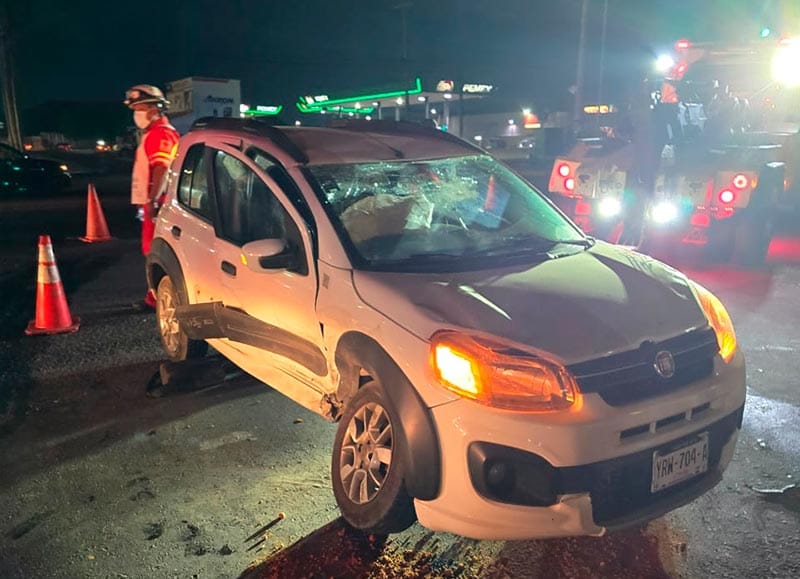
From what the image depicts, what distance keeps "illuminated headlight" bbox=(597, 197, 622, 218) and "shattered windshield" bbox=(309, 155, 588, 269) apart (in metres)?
4.35

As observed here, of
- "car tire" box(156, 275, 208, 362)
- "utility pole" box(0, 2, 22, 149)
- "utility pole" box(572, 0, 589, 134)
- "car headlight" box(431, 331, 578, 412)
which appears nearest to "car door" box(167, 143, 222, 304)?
"car tire" box(156, 275, 208, 362)

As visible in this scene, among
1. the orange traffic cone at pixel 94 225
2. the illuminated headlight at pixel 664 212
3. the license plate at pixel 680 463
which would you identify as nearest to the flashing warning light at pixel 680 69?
the illuminated headlight at pixel 664 212

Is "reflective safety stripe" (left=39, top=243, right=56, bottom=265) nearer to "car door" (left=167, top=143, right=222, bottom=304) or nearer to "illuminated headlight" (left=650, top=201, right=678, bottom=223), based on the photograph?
"car door" (left=167, top=143, right=222, bottom=304)

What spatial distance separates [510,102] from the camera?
160 ft

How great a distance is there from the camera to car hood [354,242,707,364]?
286 cm

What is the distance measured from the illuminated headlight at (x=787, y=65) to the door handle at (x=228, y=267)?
910cm

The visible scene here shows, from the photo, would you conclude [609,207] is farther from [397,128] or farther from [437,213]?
[437,213]

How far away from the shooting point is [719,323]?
3391mm

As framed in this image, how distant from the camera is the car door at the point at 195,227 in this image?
14.9 feet

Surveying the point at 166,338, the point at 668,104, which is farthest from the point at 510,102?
the point at 166,338

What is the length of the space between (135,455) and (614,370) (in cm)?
275

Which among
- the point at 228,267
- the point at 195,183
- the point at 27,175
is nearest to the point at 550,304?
the point at 228,267

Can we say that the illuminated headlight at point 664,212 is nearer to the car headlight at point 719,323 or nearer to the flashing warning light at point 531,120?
the car headlight at point 719,323

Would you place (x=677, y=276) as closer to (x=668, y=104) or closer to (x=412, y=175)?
(x=412, y=175)
